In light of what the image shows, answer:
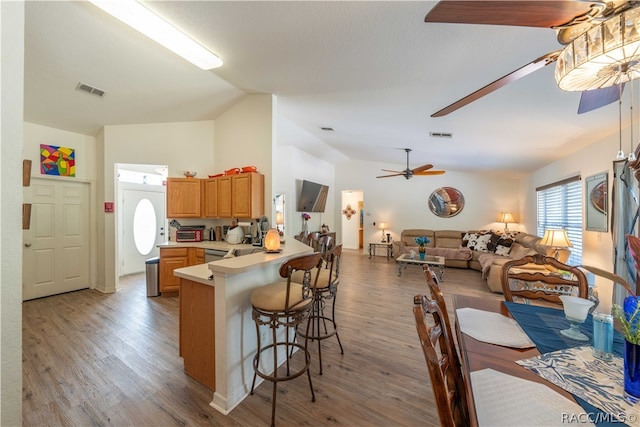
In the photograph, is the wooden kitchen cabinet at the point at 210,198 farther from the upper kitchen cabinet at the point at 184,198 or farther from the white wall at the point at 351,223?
the white wall at the point at 351,223

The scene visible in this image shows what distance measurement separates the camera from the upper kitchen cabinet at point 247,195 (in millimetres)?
3645

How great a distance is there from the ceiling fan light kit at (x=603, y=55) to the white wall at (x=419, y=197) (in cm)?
653

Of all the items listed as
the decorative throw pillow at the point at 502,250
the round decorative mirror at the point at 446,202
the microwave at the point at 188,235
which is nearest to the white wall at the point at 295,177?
the microwave at the point at 188,235

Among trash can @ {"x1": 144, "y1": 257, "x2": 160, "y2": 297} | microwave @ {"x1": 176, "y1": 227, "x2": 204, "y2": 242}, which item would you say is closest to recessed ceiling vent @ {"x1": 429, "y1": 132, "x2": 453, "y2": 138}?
microwave @ {"x1": 176, "y1": 227, "x2": 204, "y2": 242}

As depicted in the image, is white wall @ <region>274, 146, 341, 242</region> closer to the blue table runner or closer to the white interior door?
the white interior door

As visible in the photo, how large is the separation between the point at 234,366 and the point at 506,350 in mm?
1669

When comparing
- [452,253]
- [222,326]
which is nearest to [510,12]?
[222,326]

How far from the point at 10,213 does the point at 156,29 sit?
2070 millimetres

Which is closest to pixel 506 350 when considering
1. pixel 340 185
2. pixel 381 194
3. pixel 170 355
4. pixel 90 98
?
pixel 170 355

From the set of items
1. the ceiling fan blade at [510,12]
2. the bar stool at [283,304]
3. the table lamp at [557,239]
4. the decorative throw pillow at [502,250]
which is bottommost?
the decorative throw pillow at [502,250]

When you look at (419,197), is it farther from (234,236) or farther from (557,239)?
(234,236)

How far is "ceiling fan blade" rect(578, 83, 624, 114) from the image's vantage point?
1633 millimetres

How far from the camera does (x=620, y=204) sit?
2619 mm

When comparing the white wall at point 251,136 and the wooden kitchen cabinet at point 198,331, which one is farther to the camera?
the white wall at point 251,136
